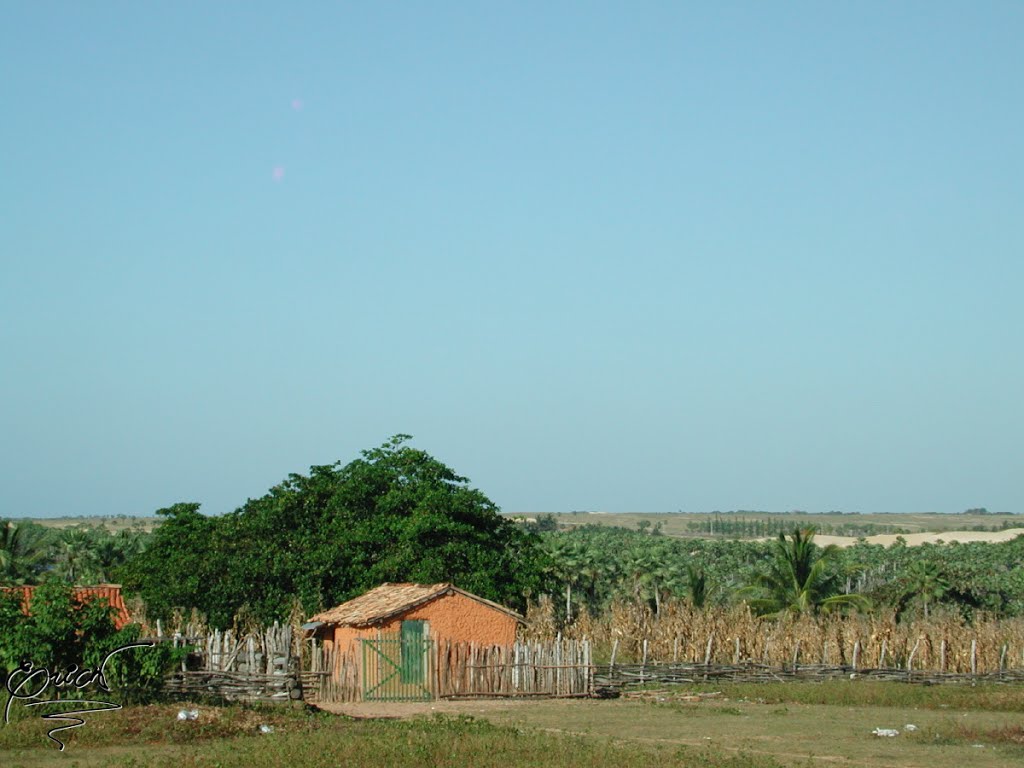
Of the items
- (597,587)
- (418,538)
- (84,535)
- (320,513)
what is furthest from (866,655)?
(84,535)

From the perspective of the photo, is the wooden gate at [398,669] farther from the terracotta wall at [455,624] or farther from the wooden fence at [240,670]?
the wooden fence at [240,670]

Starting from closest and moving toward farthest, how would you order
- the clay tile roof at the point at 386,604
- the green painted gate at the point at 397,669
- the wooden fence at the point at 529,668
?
the wooden fence at the point at 529,668, the green painted gate at the point at 397,669, the clay tile roof at the point at 386,604

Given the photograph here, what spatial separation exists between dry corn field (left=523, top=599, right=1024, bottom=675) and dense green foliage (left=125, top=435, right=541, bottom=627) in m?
2.73

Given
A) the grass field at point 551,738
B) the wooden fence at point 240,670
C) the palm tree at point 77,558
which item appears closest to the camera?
the grass field at point 551,738

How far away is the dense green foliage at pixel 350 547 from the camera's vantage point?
40594 millimetres

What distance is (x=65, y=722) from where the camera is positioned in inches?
885

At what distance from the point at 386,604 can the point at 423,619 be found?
3.89 feet

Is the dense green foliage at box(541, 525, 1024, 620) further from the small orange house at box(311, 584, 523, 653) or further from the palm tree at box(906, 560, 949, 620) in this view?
the small orange house at box(311, 584, 523, 653)

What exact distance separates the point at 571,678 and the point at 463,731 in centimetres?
1096

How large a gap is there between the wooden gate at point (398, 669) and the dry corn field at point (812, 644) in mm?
6590

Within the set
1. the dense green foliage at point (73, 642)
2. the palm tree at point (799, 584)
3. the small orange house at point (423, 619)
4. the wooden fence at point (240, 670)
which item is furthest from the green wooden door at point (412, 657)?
the palm tree at point (799, 584)

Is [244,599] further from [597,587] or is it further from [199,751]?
[597,587]
